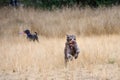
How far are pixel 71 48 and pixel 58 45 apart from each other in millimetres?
2765

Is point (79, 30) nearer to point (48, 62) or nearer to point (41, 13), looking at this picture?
point (41, 13)

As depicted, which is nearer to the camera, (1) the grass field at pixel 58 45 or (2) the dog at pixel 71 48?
(1) the grass field at pixel 58 45

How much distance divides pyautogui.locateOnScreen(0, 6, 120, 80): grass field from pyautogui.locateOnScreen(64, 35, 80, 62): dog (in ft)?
0.53

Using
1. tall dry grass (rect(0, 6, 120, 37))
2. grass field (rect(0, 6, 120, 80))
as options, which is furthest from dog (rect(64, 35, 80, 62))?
tall dry grass (rect(0, 6, 120, 37))

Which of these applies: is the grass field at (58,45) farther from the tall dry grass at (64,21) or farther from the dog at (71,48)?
the dog at (71,48)

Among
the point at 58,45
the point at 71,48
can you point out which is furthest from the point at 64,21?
the point at 71,48

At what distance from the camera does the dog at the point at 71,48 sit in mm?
8125

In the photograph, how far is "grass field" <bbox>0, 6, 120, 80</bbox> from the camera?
24.8ft

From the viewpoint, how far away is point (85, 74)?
730 centimetres

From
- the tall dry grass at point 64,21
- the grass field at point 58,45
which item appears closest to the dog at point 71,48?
the grass field at point 58,45

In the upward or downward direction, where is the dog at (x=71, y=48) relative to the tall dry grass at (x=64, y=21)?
downward

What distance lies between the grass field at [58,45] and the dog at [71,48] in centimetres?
16

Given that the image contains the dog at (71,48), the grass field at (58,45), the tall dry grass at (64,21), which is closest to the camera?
the grass field at (58,45)

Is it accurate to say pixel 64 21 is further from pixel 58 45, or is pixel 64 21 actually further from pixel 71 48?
pixel 71 48
